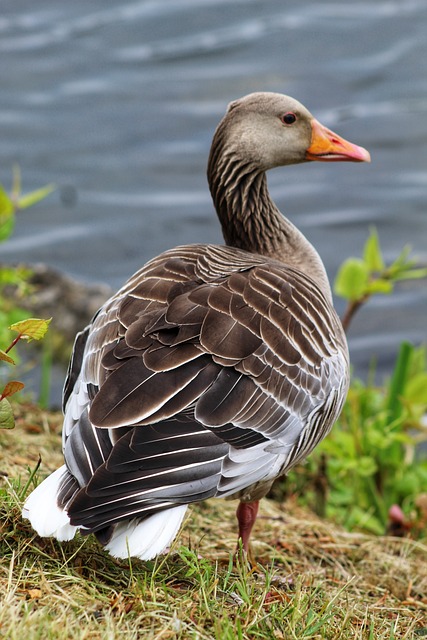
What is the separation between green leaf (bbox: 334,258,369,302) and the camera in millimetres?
5566

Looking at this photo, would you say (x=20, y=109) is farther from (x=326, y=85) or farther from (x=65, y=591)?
(x=65, y=591)

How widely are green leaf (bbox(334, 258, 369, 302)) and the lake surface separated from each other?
3.26m

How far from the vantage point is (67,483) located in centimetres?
326

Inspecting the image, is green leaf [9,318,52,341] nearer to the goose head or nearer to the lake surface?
the goose head

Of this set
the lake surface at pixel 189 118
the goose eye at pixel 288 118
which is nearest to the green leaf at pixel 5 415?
the goose eye at pixel 288 118

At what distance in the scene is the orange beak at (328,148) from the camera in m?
4.89

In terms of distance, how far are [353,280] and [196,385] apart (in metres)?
2.46

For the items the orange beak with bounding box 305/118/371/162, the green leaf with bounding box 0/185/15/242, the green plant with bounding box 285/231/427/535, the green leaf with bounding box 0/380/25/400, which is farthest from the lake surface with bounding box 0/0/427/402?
the green leaf with bounding box 0/380/25/400

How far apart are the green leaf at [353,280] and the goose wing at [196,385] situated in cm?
135

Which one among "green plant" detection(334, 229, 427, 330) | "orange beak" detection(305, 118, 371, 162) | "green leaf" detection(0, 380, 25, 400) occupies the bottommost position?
"green plant" detection(334, 229, 427, 330)

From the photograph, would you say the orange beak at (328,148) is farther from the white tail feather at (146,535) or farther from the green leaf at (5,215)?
the white tail feather at (146,535)

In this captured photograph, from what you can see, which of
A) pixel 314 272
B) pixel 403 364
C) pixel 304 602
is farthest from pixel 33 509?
pixel 403 364

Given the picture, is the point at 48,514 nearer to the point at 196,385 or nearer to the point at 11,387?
the point at 11,387

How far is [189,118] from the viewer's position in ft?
38.0
